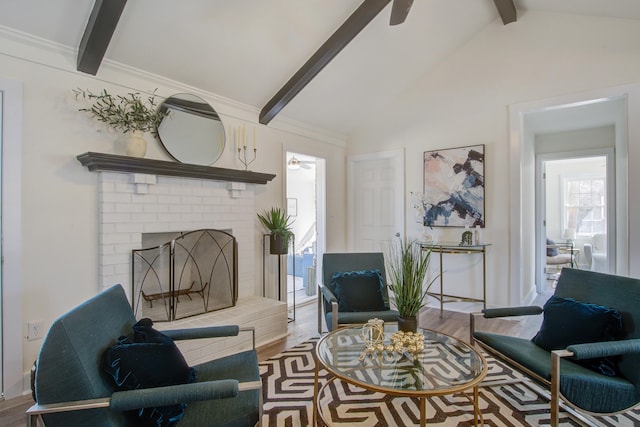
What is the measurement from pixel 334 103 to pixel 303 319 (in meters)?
2.78

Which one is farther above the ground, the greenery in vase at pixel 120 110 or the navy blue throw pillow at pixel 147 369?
the greenery in vase at pixel 120 110

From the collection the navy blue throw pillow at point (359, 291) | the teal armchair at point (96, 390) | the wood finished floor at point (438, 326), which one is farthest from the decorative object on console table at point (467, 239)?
the teal armchair at point (96, 390)

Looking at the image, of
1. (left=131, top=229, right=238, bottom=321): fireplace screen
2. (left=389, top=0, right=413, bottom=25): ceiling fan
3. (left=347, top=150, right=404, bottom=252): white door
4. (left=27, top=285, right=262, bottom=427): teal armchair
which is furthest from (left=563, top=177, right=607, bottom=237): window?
(left=27, top=285, right=262, bottom=427): teal armchair

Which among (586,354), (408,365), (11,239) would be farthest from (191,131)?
(586,354)

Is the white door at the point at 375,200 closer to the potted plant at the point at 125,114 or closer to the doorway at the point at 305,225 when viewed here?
the doorway at the point at 305,225

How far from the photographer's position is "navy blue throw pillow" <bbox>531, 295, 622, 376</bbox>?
184cm

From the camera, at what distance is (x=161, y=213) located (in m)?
2.93

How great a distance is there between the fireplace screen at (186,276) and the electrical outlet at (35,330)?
593mm

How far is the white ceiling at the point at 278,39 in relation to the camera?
2459 millimetres

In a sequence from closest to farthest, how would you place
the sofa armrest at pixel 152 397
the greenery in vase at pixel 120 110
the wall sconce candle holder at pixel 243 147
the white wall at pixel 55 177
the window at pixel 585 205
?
1. the sofa armrest at pixel 152 397
2. the white wall at pixel 55 177
3. the greenery in vase at pixel 120 110
4. the wall sconce candle holder at pixel 243 147
5. the window at pixel 585 205

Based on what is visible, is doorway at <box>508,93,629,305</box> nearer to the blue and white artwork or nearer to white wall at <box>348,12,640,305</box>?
white wall at <box>348,12,640,305</box>

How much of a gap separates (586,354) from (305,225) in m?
6.98

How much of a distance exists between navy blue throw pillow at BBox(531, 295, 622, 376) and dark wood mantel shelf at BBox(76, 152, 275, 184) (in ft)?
9.27

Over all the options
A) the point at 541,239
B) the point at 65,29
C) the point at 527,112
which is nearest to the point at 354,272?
the point at 527,112
